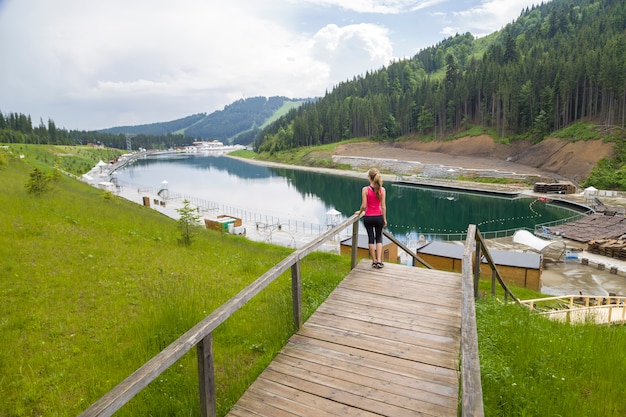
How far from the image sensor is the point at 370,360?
4.54m

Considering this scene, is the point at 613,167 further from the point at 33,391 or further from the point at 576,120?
the point at 33,391

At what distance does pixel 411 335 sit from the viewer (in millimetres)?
5109

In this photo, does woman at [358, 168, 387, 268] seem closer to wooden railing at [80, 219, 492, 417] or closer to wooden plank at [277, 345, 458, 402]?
wooden railing at [80, 219, 492, 417]

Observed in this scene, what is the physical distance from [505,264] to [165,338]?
18.6m

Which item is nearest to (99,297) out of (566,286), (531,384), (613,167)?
(531,384)

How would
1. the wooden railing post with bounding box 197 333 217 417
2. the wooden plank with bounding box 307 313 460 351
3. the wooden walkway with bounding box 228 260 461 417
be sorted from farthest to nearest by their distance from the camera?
the wooden plank with bounding box 307 313 460 351, the wooden walkway with bounding box 228 260 461 417, the wooden railing post with bounding box 197 333 217 417

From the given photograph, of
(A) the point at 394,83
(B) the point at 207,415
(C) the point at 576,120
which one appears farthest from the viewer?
(A) the point at 394,83

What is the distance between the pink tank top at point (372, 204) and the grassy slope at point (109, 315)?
1.69 meters

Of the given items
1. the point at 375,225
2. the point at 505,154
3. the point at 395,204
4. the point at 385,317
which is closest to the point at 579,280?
the point at 375,225

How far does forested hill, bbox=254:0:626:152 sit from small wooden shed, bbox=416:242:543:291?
60176 millimetres

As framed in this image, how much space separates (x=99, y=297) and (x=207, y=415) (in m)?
4.86

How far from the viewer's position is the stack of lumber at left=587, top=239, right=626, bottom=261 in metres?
25.9

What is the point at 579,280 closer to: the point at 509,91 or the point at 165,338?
the point at 165,338

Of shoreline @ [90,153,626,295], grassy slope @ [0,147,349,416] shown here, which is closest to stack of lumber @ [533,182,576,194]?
shoreline @ [90,153,626,295]
